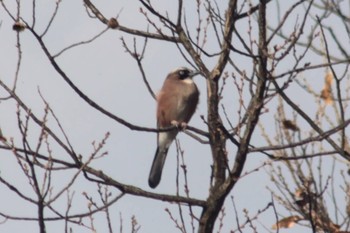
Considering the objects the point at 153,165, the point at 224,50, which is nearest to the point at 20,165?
the point at 224,50

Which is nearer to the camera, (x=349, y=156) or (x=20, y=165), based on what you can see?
(x=20, y=165)

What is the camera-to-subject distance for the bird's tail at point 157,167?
5.74 metres

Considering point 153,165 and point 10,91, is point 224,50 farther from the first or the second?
point 153,165

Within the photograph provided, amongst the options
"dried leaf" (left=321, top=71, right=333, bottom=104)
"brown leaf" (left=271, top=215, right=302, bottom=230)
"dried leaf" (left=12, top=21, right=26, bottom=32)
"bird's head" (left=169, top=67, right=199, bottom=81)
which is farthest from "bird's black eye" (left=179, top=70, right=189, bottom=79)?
"dried leaf" (left=12, top=21, right=26, bottom=32)

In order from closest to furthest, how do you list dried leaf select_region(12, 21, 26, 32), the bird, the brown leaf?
dried leaf select_region(12, 21, 26, 32), the brown leaf, the bird

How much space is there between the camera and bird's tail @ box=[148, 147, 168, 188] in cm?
574

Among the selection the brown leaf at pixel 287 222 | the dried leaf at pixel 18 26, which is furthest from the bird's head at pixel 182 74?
the dried leaf at pixel 18 26

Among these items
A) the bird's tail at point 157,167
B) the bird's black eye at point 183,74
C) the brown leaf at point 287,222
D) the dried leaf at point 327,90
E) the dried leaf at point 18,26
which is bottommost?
the brown leaf at point 287,222

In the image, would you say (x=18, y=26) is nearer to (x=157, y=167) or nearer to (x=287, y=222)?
(x=287, y=222)

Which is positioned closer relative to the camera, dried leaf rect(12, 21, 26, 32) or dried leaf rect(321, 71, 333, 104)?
dried leaf rect(12, 21, 26, 32)

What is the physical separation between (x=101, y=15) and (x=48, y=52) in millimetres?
1052

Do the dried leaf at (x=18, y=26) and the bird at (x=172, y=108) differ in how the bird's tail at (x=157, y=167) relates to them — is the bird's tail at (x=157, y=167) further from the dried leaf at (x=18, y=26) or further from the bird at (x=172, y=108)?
the dried leaf at (x=18, y=26)

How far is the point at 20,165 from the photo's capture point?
3277 millimetres

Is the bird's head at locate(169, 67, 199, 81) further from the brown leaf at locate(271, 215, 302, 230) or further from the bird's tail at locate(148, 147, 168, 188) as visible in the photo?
the brown leaf at locate(271, 215, 302, 230)
